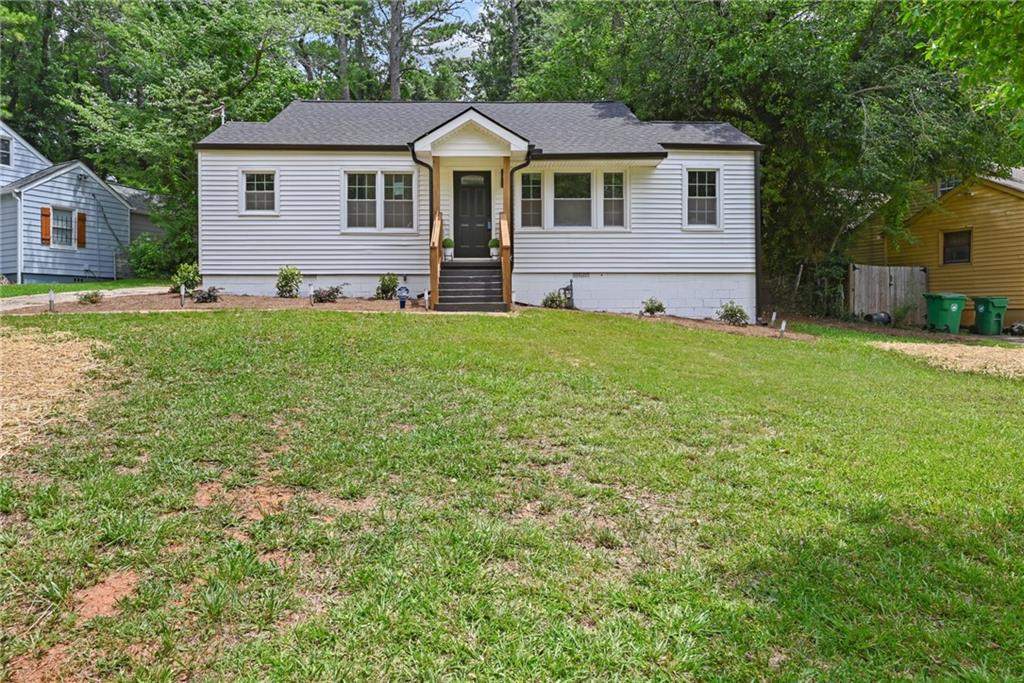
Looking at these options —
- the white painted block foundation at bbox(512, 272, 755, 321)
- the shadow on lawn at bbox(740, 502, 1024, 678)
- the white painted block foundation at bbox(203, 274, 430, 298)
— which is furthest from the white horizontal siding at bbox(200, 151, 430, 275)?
the shadow on lawn at bbox(740, 502, 1024, 678)

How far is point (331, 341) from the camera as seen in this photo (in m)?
7.70

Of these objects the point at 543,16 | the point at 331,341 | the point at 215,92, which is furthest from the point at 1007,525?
the point at 543,16

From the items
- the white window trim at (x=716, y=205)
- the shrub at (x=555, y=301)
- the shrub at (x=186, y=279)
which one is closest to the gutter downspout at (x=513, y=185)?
the shrub at (x=555, y=301)

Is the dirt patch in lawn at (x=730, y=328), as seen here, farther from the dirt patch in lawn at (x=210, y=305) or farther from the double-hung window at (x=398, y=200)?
the double-hung window at (x=398, y=200)

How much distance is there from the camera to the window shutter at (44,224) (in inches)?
770

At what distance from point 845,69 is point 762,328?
27.4ft

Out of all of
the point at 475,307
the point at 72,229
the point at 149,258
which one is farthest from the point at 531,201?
the point at 72,229

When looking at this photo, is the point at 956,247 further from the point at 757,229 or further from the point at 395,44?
the point at 395,44

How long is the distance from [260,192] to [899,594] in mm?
14176

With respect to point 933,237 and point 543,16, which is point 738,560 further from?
point 543,16

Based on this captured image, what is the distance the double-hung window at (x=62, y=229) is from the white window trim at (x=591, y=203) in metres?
16.9

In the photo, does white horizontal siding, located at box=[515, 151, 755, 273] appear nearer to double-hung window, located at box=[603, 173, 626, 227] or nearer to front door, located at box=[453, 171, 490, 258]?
double-hung window, located at box=[603, 173, 626, 227]

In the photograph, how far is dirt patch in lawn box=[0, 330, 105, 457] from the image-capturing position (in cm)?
452

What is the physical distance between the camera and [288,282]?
13.1m
